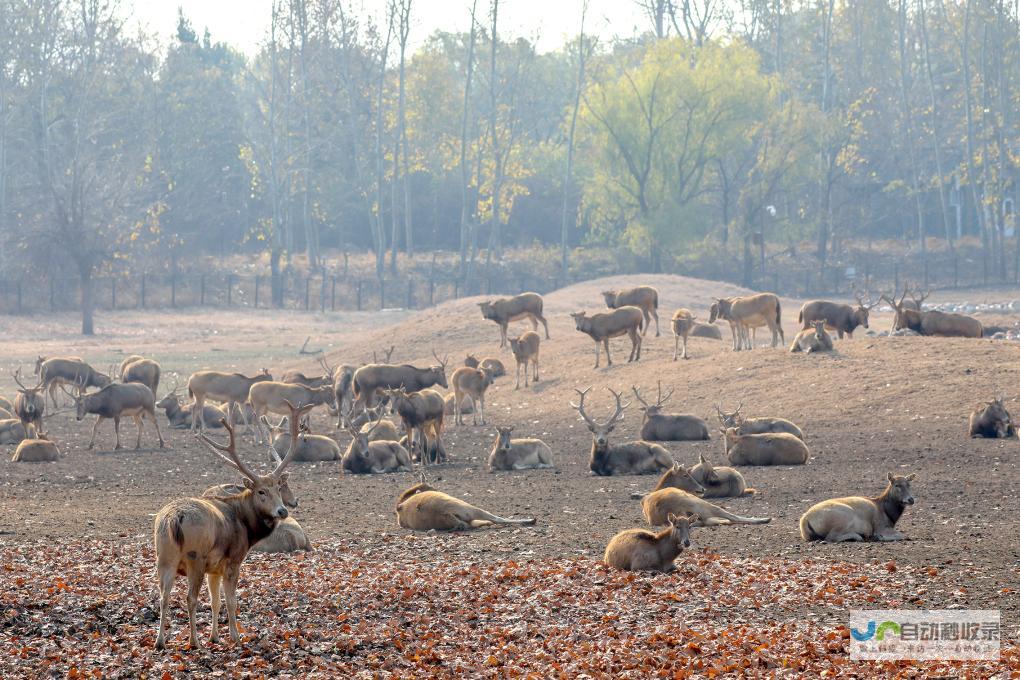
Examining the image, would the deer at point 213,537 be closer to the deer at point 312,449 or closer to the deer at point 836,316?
the deer at point 312,449

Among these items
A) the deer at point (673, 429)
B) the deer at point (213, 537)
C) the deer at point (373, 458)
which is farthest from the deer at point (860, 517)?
the deer at point (673, 429)

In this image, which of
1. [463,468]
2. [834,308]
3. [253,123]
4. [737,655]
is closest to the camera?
[737,655]

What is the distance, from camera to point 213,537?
9.58 meters

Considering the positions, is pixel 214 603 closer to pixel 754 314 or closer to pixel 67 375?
pixel 67 375

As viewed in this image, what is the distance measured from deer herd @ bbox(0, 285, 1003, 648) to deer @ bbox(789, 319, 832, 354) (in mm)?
37

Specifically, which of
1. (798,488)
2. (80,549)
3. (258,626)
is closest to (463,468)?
(798,488)

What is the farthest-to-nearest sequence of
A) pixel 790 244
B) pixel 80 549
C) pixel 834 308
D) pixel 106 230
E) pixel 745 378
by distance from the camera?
pixel 790 244 → pixel 106 230 → pixel 834 308 → pixel 745 378 → pixel 80 549

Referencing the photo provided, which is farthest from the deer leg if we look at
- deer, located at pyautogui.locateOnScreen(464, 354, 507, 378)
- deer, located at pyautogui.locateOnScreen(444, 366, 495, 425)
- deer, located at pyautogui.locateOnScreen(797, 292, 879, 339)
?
deer, located at pyautogui.locateOnScreen(797, 292, 879, 339)

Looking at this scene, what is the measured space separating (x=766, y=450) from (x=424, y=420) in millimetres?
5501

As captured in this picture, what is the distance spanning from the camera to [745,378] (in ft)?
92.7

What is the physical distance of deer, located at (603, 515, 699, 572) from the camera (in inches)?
488

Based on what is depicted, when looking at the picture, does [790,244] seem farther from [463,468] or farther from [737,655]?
[737,655]

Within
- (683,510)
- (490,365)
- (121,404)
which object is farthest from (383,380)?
(683,510)

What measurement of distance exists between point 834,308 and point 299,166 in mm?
50860
